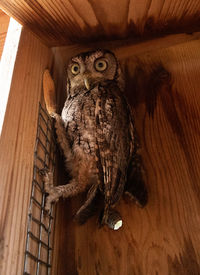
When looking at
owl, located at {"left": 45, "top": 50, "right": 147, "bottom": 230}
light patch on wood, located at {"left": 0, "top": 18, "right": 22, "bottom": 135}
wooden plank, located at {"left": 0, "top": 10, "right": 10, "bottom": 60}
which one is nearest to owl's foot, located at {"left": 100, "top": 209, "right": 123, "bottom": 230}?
owl, located at {"left": 45, "top": 50, "right": 147, "bottom": 230}

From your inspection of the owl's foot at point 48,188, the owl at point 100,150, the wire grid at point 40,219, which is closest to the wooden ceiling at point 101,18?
the owl at point 100,150

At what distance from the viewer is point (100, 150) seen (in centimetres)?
131

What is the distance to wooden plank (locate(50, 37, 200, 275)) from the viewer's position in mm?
1188

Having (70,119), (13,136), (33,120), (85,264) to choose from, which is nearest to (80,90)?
(70,119)

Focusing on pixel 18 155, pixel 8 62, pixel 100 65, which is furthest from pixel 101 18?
pixel 18 155

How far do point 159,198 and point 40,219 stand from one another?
67 centimetres

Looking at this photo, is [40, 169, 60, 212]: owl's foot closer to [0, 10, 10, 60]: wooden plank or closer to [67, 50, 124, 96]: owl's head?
[67, 50, 124, 96]: owl's head

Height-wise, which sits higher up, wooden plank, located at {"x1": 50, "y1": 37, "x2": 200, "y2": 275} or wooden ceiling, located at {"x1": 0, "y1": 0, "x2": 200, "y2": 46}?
wooden ceiling, located at {"x1": 0, "y1": 0, "x2": 200, "y2": 46}

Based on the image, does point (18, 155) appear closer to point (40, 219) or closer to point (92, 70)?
point (40, 219)

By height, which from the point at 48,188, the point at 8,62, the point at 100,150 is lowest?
the point at 48,188

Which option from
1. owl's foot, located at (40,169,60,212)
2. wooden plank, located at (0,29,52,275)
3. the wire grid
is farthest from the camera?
owl's foot, located at (40,169,60,212)

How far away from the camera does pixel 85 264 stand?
47.1 inches

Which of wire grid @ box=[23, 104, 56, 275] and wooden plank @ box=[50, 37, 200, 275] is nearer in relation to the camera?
wire grid @ box=[23, 104, 56, 275]

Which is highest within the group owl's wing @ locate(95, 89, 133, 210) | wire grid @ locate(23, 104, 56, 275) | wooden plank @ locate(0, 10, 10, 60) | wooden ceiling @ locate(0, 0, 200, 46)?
wooden plank @ locate(0, 10, 10, 60)
